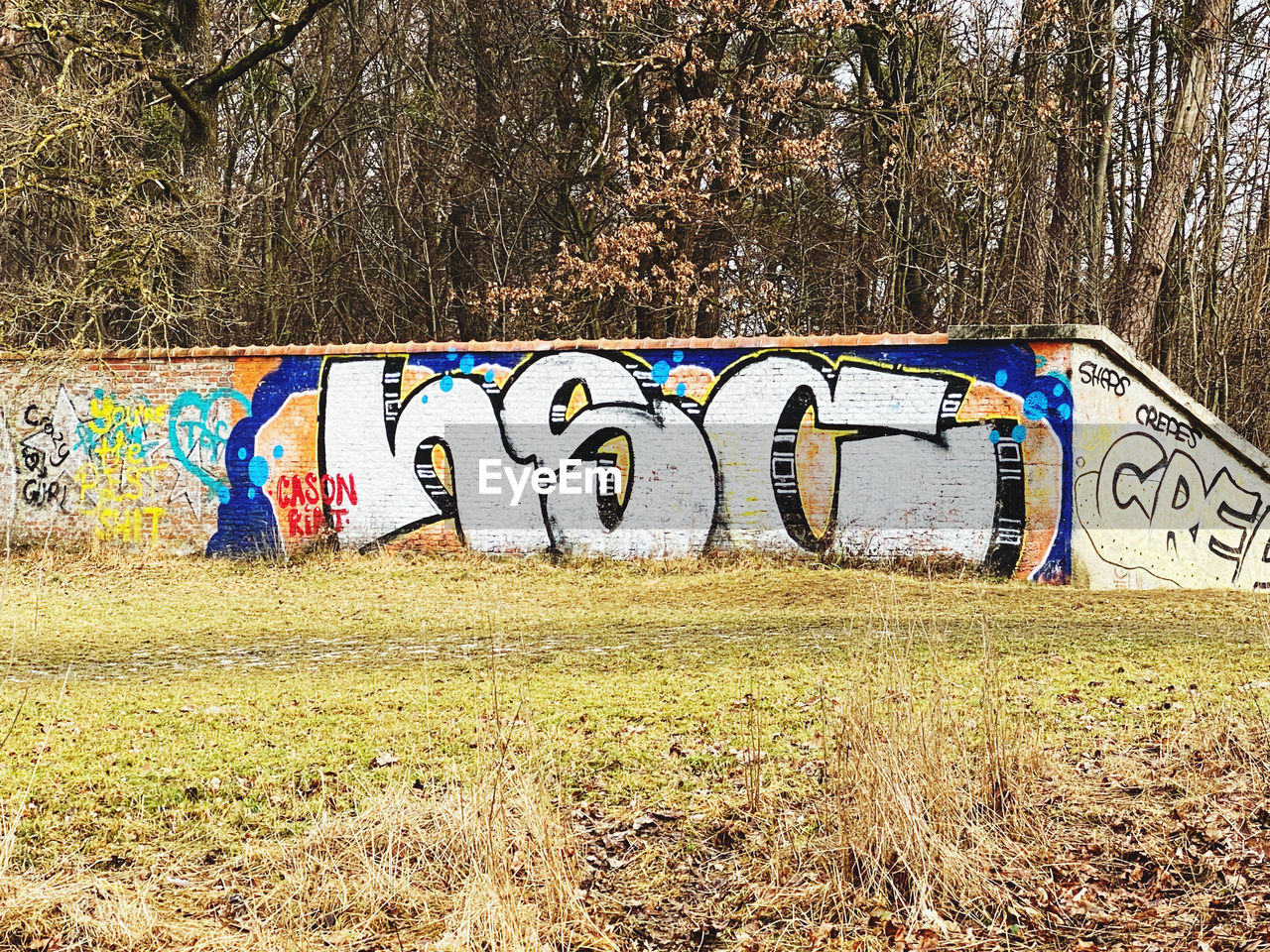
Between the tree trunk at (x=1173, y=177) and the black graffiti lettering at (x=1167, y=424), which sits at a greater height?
the tree trunk at (x=1173, y=177)

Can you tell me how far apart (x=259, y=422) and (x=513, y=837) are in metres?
9.75

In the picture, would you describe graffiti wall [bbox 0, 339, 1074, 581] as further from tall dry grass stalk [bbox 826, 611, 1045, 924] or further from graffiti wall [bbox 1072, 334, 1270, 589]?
tall dry grass stalk [bbox 826, 611, 1045, 924]

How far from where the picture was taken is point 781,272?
18.1 meters

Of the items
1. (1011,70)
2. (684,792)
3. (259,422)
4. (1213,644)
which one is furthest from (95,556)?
(1011,70)


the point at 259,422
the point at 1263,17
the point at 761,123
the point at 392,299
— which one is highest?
the point at 1263,17

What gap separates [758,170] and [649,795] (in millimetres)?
12757

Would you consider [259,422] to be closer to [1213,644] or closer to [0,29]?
[0,29]

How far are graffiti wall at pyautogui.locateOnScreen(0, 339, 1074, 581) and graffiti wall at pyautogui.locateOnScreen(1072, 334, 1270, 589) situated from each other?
→ 0.24m

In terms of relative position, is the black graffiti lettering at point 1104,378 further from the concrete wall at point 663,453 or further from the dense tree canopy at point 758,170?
the dense tree canopy at point 758,170

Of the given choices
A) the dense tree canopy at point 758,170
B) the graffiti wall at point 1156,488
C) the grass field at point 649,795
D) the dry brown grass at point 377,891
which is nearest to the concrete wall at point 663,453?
the graffiti wall at point 1156,488

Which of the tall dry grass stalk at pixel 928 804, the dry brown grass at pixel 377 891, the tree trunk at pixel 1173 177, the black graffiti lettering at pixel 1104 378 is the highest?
the tree trunk at pixel 1173 177

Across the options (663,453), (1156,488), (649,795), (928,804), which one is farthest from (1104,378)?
(928,804)

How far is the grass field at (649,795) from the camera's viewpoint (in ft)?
12.6

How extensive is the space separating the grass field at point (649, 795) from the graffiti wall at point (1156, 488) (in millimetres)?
3161
